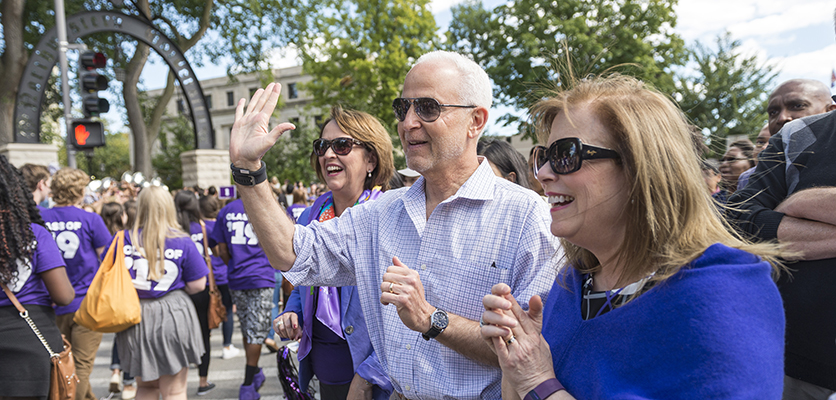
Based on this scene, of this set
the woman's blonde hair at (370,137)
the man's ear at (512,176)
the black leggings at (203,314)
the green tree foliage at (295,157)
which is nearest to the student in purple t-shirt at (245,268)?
the black leggings at (203,314)

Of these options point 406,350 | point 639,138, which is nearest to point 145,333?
point 406,350

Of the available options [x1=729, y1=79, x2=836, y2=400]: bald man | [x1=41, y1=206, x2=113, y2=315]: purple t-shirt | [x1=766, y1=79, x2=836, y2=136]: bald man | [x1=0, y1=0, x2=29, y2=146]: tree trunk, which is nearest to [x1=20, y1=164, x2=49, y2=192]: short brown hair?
[x1=41, y1=206, x2=113, y2=315]: purple t-shirt

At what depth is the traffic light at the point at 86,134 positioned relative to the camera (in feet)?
28.6

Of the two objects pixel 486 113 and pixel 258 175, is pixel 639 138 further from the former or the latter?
pixel 258 175

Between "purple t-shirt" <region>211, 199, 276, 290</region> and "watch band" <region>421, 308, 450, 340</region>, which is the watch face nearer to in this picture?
"watch band" <region>421, 308, 450, 340</region>

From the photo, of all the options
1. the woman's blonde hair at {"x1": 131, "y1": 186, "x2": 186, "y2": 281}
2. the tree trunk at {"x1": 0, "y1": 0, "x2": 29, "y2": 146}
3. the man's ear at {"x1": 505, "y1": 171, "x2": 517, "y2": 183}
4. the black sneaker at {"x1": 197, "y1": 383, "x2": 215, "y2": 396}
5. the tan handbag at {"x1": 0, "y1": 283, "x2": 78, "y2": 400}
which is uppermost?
the tree trunk at {"x1": 0, "y1": 0, "x2": 29, "y2": 146}

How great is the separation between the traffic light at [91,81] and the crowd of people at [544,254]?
20.5 ft

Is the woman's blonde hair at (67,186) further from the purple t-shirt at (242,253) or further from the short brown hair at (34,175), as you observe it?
the purple t-shirt at (242,253)

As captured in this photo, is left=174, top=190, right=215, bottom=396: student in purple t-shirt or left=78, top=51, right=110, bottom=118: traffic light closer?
left=174, top=190, right=215, bottom=396: student in purple t-shirt

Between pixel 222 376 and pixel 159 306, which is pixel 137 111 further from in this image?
pixel 159 306

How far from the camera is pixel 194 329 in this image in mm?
4609

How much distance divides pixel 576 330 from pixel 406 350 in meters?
0.81

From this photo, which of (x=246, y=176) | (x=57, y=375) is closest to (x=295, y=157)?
(x=57, y=375)

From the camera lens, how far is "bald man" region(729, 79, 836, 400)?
1824 millimetres
